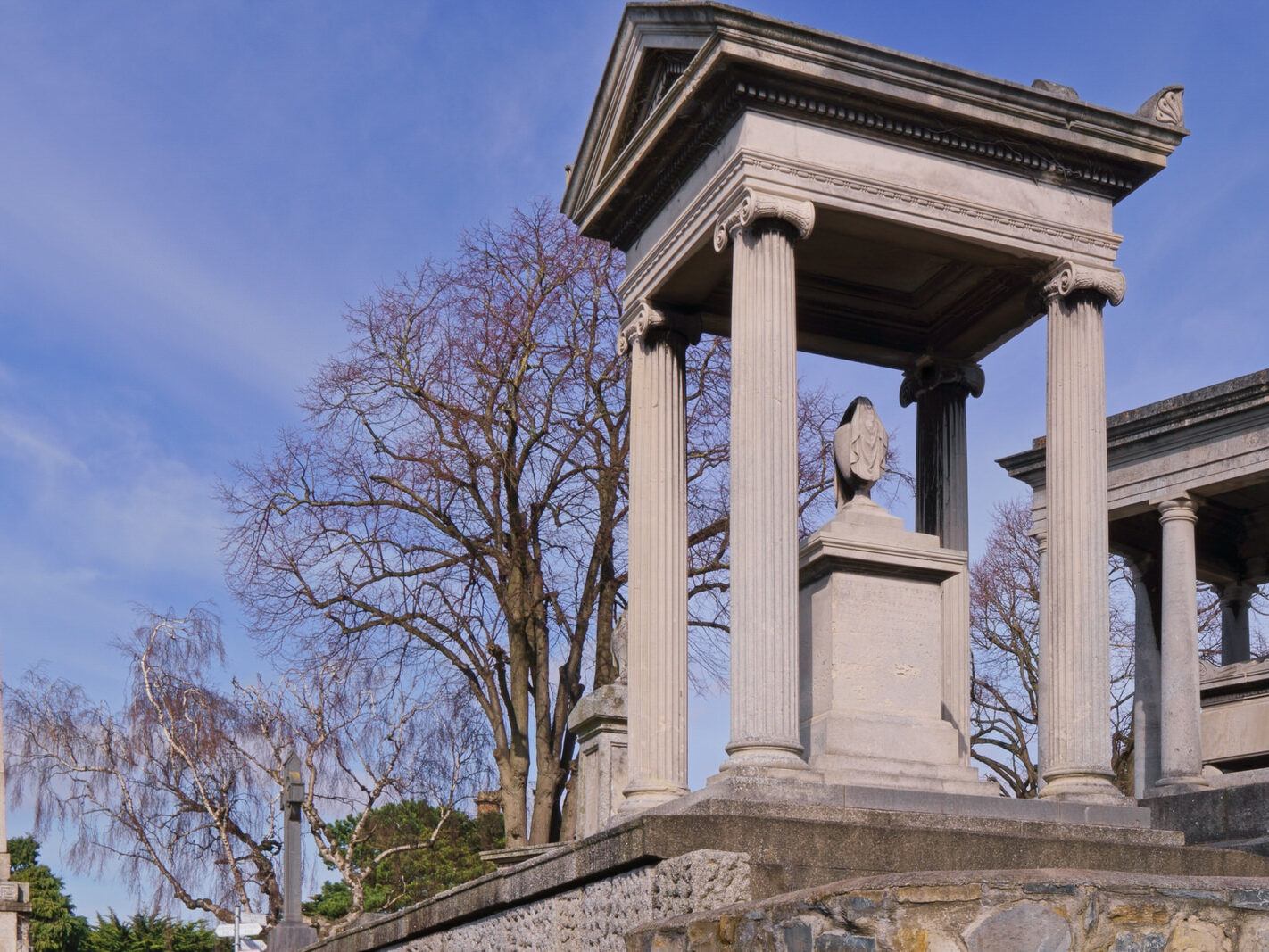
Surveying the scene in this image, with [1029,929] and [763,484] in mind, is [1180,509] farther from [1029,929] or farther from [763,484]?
[1029,929]

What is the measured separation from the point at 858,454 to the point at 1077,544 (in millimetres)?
1630

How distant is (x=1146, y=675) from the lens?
71.3 feet

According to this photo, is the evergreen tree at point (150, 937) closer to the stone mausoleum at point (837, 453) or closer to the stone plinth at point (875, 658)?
the stone mausoleum at point (837, 453)

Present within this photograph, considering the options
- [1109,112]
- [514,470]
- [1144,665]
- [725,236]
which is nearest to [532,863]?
[725,236]

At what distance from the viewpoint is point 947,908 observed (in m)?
4.57

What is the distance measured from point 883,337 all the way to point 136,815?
1792 cm

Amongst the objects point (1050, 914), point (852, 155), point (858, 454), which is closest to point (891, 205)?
point (852, 155)

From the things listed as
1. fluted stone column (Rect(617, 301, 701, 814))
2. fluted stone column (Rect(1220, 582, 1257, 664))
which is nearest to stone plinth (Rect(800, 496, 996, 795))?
fluted stone column (Rect(617, 301, 701, 814))

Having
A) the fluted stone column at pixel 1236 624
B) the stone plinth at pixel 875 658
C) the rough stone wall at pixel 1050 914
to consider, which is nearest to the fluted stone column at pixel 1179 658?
the fluted stone column at pixel 1236 624

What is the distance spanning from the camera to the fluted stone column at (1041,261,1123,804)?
10438 mm

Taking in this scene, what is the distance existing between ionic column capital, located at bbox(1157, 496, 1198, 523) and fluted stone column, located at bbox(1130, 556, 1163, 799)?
7.05ft

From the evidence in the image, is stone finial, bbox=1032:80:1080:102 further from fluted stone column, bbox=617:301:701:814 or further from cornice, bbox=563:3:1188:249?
fluted stone column, bbox=617:301:701:814

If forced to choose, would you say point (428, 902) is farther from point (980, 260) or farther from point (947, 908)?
point (947, 908)

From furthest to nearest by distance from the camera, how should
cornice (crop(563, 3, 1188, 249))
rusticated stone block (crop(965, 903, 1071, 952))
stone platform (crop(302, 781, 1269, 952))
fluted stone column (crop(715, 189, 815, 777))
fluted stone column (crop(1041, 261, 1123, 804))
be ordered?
cornice (crop(563, 3, 1188, 249))
fluted stone column (crop(1041, 261, 1123, 804))
fluted stone column (crop(715, 189, 815, 777))
stone platform (crop(302, 781, 1269, 952))
rusticated stone block (crop(965, 903, 1071, 952))
